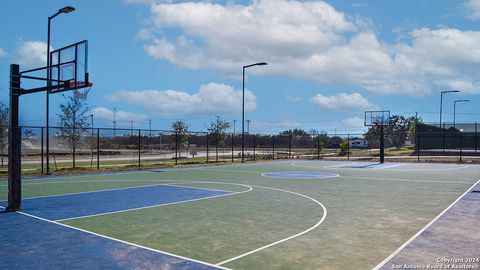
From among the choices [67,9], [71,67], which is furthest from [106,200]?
[67,9]

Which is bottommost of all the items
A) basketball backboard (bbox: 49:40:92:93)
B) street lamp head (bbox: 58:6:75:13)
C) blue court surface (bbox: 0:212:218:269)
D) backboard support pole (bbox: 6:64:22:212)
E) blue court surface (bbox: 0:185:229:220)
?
blue court surface (bbox: 0:212:218:269)

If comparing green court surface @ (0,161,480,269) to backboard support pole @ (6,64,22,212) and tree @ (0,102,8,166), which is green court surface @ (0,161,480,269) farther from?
tree @ (0,102,8,166)

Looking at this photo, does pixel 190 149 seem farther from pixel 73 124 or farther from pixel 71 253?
pixel 71 253

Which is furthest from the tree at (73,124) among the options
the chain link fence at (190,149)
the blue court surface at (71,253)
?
the blue court surface at (71,253)

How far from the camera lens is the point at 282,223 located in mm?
8797

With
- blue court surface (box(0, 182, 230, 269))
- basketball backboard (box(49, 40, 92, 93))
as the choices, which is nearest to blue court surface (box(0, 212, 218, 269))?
blue court surface (box(0, 182, 230, 269))

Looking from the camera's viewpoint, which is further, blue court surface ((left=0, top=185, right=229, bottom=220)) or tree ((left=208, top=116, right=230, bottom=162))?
tree ((left=208, top=116, right=230, bottom=162))

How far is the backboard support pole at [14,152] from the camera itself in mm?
10242

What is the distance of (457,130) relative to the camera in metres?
56.7

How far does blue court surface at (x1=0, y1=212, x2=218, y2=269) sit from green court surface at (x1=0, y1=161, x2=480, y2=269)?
0.34 m

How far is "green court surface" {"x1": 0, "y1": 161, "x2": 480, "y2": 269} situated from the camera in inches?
252

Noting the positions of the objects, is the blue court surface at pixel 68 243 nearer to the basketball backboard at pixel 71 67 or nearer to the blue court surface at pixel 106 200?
the blue court surface at pixel 106 200

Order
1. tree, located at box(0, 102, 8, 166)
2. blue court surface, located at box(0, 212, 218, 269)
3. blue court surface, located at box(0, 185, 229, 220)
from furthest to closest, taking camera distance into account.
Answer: tree, located at box(0, 102, 8, 166), blue court surface, located at box(0, 185, 229, 220), blue court surface, located at box(0, 212, 218, 269)

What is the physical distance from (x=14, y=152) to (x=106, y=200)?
9.43 feet
